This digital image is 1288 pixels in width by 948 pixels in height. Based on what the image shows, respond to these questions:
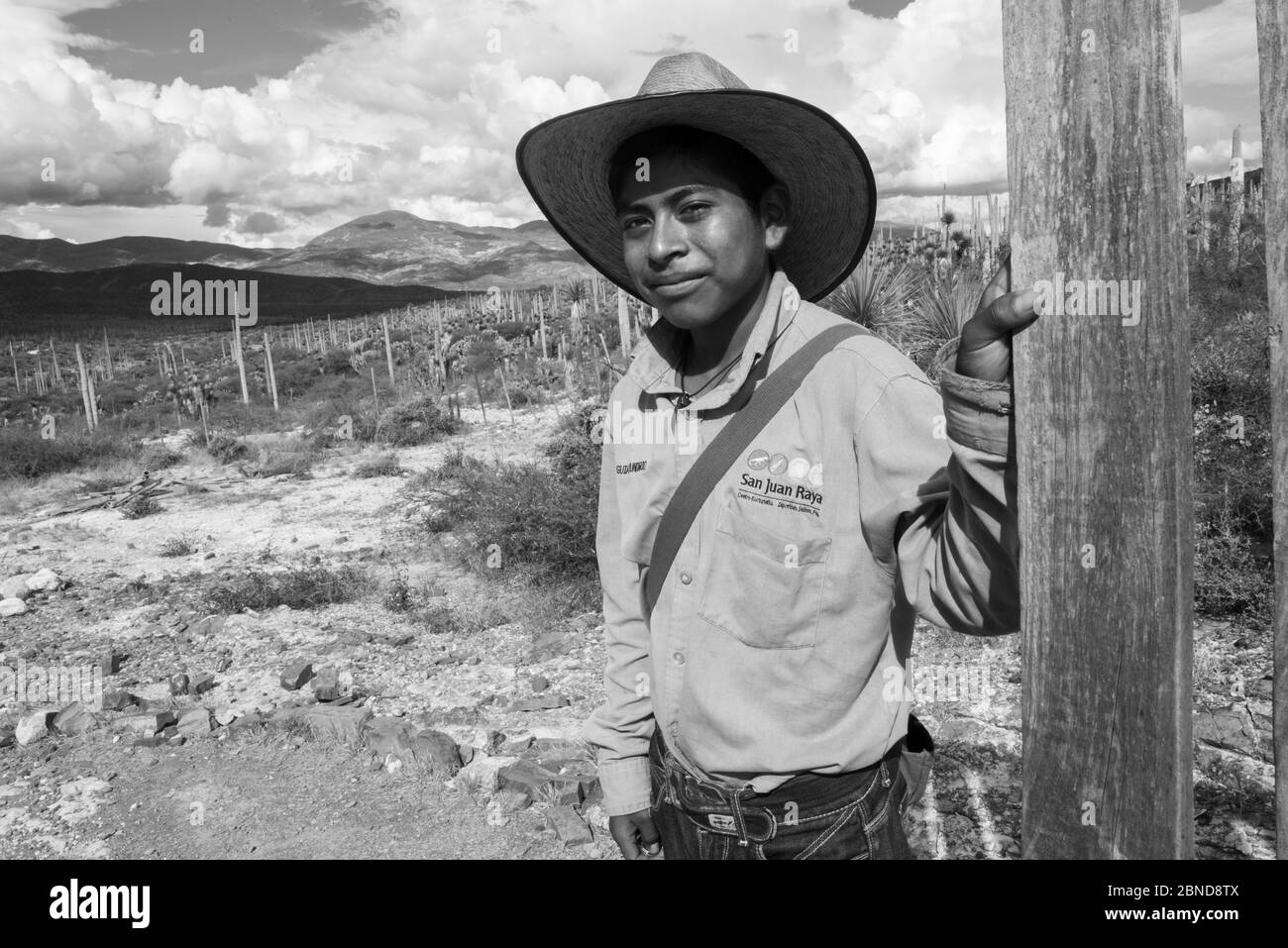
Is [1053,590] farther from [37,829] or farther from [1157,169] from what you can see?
[37,829]

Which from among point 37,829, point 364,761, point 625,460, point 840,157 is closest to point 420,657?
point 364,761

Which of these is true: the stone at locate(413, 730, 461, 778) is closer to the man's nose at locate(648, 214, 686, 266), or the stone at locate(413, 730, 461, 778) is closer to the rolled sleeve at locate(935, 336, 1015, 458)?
the man's nose at locate(648, 214, 686, 266)

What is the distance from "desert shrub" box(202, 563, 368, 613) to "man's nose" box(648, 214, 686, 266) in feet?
21.3

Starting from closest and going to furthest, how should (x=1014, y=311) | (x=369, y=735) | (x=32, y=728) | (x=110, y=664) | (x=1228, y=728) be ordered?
(x=1014, y=311)
(x=1228, y=728)
(x=369, y=735)
(x=32, y=728)
(x=110, y=664)

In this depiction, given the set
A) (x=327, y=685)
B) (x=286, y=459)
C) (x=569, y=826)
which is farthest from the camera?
(x=286, y=459)

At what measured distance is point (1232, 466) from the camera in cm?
589

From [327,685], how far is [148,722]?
3.22ft

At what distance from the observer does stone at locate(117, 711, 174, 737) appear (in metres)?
4.88

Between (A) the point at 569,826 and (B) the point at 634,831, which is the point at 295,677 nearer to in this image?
(A) the point at 569,826

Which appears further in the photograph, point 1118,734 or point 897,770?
point 897,770

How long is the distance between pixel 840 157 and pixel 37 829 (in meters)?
4.57

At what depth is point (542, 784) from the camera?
399cm

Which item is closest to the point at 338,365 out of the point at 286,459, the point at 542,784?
the point at 286,459
